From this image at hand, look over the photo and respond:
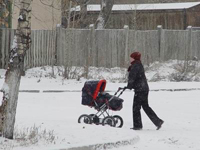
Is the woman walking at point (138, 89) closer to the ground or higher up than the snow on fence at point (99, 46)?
closer to the ground

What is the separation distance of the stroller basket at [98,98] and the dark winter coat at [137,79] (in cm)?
46

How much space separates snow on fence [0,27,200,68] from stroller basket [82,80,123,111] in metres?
11.9

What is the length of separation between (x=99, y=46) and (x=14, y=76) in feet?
57.4

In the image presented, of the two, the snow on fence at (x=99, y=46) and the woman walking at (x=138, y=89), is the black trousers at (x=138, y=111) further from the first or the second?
the snow on fence at (x=99, y=46)

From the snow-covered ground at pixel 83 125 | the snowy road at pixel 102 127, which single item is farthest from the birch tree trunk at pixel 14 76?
the snowy road at pixel 102 127

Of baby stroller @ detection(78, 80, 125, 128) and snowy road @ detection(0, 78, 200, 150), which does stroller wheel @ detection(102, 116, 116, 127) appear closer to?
baby stroller @ detection(78, 80, 125, 128)

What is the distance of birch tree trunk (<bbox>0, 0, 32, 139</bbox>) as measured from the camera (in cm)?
945

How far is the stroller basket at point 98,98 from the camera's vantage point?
12305mm

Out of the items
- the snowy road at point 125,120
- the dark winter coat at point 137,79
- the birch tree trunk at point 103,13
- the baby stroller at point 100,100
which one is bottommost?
the snowy road at point 125,120

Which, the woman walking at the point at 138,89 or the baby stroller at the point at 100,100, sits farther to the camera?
the woman walking at the point at 138,89

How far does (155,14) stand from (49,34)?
13.9 m

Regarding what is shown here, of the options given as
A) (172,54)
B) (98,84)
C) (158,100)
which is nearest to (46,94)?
(158,100)

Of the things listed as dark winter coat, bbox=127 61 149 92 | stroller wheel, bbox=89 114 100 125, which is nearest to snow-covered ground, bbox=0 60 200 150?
stroller wheel, bbox=89 114 100 125

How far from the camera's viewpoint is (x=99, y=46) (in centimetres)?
2689
